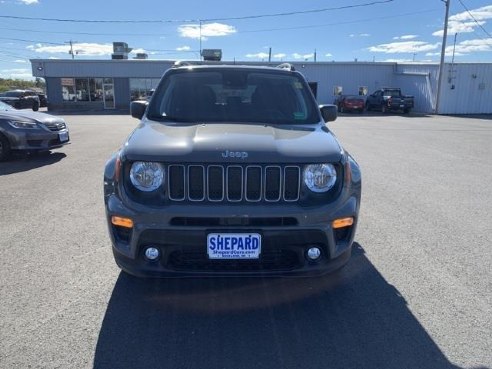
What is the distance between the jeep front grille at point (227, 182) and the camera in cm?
312

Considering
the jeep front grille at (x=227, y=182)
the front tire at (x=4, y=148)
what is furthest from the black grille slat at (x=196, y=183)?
the front tire at (x=4, y=148)

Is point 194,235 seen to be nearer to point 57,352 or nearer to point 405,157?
point 57,352

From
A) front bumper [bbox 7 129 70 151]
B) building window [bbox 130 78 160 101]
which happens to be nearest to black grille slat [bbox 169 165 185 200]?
front bumper [bbox 7 129 70 151]

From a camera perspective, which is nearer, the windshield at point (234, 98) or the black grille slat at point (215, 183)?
the black grille slat at point (215, 183)

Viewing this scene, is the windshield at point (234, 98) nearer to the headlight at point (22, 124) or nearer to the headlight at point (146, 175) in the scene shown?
the headlight at point (146, 175)

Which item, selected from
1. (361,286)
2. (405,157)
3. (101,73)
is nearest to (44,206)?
(361,286)

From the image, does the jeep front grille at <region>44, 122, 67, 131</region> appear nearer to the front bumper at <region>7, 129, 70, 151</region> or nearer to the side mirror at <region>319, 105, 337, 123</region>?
the front bumper at <region>7, 129, 70, 151</region>

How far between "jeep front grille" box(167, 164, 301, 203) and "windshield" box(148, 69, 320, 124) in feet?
3.53

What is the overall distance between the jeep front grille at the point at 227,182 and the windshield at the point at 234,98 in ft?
3.53

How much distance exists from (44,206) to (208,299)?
3609 mm

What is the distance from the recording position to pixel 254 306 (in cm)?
342

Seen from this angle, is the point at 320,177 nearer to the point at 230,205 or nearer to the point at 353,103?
the point at 230,205

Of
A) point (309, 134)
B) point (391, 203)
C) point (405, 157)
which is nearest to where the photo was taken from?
point (309, 134)

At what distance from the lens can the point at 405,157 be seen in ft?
36.4
